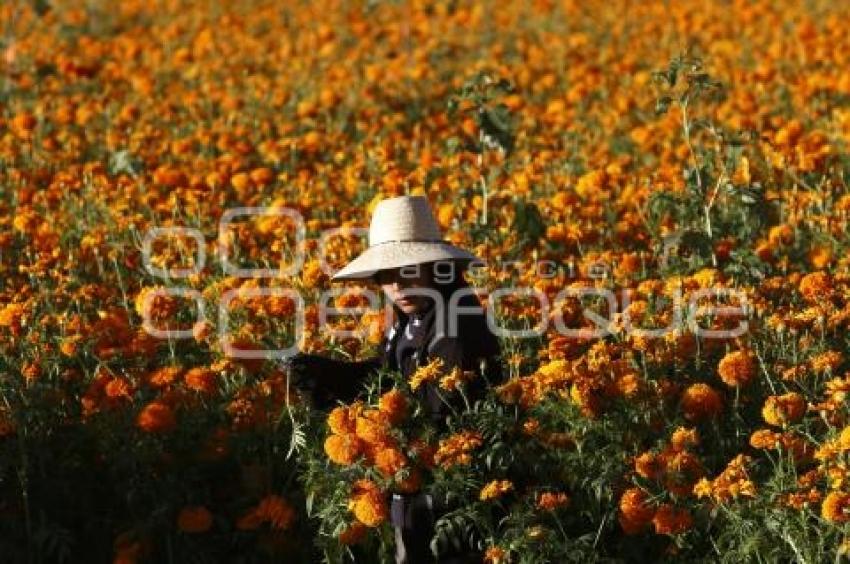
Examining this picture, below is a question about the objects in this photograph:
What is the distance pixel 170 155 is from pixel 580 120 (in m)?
2.70

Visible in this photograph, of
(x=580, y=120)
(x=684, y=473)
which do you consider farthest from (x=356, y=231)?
(x=580, y=120)

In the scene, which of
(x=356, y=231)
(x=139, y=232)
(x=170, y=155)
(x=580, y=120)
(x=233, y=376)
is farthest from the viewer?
(x=580, y=120)

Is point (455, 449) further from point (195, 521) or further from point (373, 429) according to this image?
point (195, 521)

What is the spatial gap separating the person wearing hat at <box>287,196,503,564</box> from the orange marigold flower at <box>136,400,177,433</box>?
416 mm

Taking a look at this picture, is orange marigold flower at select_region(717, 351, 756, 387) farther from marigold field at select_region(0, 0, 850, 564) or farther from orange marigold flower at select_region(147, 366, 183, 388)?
orange marigold flower at select_region(147, 366, 183, 388)

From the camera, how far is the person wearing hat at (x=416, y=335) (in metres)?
4.05

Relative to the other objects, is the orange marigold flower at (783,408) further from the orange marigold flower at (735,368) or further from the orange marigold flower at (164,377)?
the orange marigold flower at (164,377)

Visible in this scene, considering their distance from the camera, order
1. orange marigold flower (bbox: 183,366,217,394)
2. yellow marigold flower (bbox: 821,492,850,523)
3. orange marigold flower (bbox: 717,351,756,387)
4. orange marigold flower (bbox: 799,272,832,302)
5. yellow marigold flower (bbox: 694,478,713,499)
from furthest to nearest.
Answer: orange marigold flower (bbox: 799,272,832,302) < orange marigold flower (bbox: 183,366,217,394) < orange marigold flower (bbox: 717,351,756,387) < yellow marigold flower (bbox: 694,478,713,499) < yellow marigold flower (bbox: 821,492,850,523)

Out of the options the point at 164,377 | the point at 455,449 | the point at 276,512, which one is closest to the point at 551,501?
the point at 455,449

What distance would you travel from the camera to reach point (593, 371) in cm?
406

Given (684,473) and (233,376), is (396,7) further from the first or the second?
(684,473)

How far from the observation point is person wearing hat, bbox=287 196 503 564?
4047 mm

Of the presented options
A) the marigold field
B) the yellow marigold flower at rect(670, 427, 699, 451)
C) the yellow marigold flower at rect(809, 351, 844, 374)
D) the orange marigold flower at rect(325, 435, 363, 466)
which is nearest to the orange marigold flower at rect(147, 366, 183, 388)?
the marigold field

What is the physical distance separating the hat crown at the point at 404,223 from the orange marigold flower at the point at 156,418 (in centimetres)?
86
